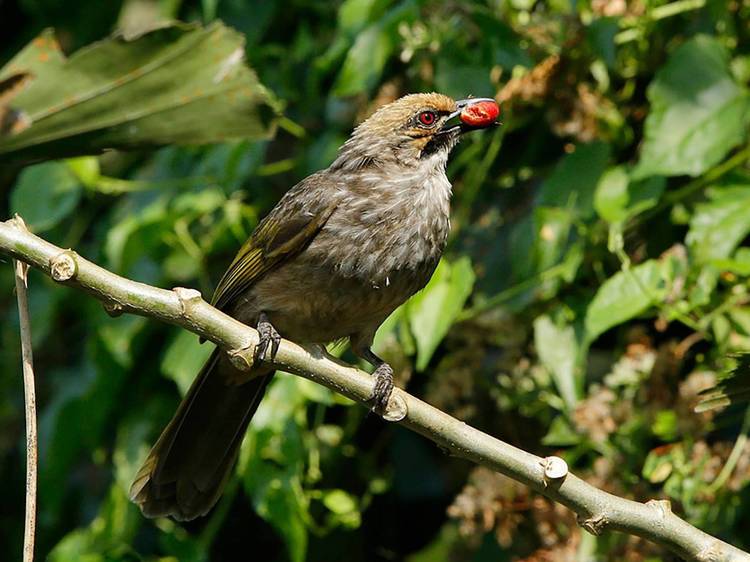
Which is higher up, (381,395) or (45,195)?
(381,395)

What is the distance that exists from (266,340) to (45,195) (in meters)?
1.56

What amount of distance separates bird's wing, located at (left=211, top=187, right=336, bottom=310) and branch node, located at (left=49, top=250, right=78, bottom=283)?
124 cm

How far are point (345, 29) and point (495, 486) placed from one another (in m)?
1.62

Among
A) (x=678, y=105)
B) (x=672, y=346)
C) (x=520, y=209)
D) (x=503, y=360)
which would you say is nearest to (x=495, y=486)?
(x=503, y=360)

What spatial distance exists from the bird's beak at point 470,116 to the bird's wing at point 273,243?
507mm

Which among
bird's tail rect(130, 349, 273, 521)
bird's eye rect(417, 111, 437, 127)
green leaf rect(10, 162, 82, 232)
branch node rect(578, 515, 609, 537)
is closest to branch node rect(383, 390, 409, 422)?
branch node rect(578, 515, 609, 537)

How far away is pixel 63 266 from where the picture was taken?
225 centimetres

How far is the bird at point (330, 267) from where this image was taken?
334 cm

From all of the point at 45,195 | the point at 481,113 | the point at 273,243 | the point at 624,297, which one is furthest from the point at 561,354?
the point at 45,195

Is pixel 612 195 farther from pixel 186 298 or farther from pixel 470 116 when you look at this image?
pixel 186 298

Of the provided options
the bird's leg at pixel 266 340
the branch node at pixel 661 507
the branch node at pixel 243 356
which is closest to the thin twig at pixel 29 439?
the branch node at pixel 243 356

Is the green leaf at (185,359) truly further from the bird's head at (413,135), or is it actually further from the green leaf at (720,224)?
the green leaf at (720,224)

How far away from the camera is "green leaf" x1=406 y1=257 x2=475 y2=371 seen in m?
3.55

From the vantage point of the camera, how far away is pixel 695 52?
3.61 m
